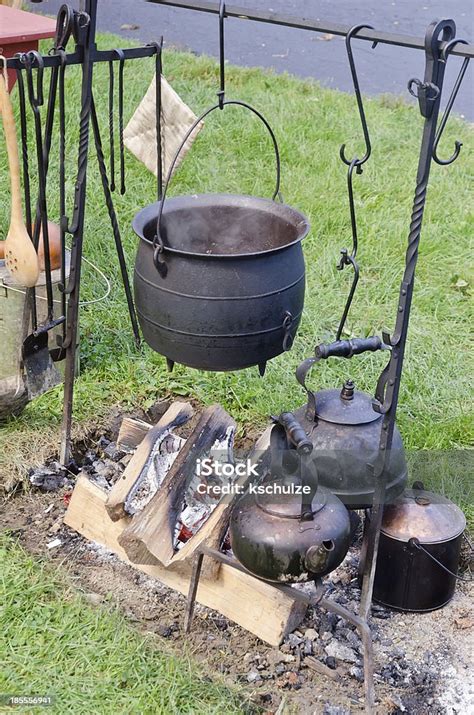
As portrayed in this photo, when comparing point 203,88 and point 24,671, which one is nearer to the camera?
point 24,671

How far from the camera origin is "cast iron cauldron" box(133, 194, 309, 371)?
2.72 m

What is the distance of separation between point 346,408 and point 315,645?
801mm

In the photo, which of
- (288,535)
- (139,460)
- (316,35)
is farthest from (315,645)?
(316,35)

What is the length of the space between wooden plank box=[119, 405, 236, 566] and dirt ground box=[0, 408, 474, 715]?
19cm

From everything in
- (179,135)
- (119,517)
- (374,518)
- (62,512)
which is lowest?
(62,512)

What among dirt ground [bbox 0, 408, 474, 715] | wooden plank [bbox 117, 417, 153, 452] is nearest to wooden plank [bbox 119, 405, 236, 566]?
dirt ground [bbox 0, 408, 474, 715]

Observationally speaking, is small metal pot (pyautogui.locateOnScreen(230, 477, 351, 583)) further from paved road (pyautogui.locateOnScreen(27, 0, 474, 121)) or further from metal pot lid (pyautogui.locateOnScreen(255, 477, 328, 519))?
paved road (pyautogui.locateOnScreen(27, 0, 474, 121))

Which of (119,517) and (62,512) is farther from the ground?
(119,517)

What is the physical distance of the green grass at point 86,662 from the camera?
2.67 meters

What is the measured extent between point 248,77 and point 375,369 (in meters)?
4.15

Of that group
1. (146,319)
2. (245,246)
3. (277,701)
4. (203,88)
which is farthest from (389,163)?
(277,701)

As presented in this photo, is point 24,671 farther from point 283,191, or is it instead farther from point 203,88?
point 203,88

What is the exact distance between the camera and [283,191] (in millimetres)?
5836

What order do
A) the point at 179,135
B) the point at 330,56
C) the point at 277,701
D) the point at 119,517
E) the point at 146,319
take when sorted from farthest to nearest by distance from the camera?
the point at 330,56, the point at 179,135, the point at 119,517, the point at 146,319, the point at 277,701
